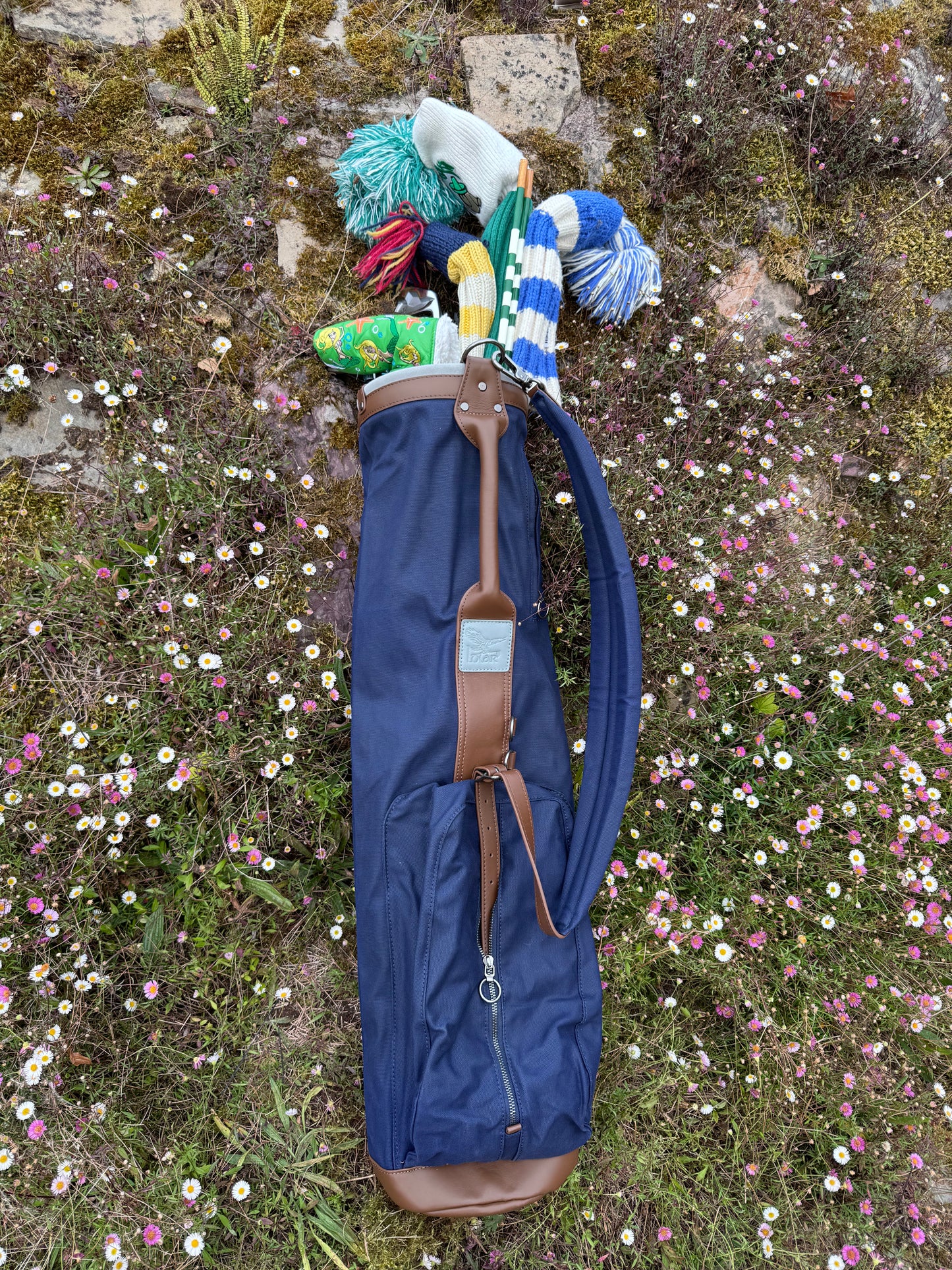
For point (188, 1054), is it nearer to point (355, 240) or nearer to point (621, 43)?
point (355, 240)

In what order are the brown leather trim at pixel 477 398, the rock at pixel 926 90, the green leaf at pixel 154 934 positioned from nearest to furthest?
the brown leather trim at pixel 477 398, the green leaf at pixel 154 934, the rock at pixel 926 90

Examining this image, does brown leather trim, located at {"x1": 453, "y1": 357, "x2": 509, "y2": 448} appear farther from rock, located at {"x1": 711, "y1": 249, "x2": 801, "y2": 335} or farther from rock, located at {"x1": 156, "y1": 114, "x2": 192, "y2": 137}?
rock, located at {"x1": 156, "y1": 114, "x2": 192, "y2": 137}

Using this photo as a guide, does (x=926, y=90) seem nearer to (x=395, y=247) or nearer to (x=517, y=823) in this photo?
(x=395, y=247)

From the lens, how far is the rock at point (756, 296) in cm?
296

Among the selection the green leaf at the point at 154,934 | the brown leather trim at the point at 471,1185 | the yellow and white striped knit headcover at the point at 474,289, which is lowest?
the brown leather trim at the point at 471,1185

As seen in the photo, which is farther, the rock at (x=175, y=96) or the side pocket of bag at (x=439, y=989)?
the rock at (x=175, y=96)

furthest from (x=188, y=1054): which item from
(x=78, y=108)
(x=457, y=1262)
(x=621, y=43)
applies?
(x=621, y=43)

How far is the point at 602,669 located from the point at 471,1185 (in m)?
1.43

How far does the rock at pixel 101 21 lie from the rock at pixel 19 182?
0.55m

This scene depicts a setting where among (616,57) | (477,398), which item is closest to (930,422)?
(616,57)

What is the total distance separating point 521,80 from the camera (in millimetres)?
2828

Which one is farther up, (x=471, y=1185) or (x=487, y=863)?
(x=487, y=863)

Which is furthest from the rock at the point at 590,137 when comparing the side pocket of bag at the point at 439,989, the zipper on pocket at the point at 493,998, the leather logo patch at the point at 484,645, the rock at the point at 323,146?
the zipper on pocket at the point at 493,998

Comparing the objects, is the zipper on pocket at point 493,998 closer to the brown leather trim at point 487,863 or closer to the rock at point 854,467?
the brown leather trim at point 487,863
